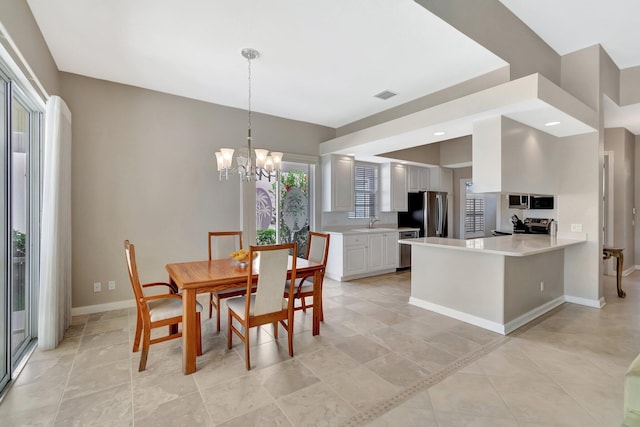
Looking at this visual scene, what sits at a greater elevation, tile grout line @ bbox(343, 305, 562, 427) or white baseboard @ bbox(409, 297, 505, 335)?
white baseboard @ bbox(409, 297, 505, 335)

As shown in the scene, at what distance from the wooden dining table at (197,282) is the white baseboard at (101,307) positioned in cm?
151

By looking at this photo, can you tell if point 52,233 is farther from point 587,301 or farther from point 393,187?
point 587,301

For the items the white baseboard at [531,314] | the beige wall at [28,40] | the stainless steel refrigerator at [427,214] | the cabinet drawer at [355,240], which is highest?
the beige wall at [28,40]

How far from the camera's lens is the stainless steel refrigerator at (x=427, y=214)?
664 centimetres

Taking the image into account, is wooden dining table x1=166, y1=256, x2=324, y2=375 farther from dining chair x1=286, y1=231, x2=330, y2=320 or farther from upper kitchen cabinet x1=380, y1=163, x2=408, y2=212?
upper kitchen cabinet x1=380, y1=163, x2=408, y2=212

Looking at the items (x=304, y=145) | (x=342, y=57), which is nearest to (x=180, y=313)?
(x=342, y=57)

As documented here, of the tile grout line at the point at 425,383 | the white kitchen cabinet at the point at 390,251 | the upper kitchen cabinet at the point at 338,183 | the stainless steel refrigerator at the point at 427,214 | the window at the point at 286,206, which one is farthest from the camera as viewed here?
the stainless steel refrigerator at the point at 427,214

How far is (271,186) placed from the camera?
5227mm

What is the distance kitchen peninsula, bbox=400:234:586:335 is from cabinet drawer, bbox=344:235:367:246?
56.9 inches

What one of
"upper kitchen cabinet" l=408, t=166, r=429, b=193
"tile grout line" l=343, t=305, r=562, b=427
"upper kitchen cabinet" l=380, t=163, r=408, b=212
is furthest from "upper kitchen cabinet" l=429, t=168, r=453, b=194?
"tile grout line" l=343, t=305, r=562, b=427

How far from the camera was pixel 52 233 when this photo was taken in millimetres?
2754

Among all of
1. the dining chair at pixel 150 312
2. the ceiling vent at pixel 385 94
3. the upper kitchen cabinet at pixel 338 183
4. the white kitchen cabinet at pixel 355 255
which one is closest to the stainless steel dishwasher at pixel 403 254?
the white kitchen cabinet at pixel 355 255

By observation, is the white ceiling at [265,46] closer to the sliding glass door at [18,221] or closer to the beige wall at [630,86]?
the sliding glass door at [18,221]

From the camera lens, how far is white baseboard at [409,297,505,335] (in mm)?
3172
